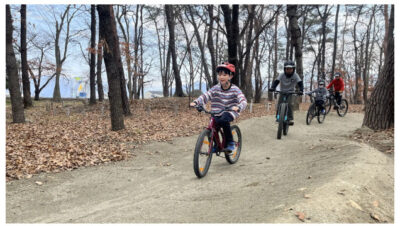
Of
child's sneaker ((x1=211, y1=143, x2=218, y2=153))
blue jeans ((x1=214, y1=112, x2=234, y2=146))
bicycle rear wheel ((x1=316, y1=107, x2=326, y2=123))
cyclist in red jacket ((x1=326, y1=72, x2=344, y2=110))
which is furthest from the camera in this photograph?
cyclist in red jacket ((x1=326, y1=72, x2=344, y2=110))

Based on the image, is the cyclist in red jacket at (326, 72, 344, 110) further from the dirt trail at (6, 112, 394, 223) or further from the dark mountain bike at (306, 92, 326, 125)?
the dirt trail at (6, 112, 394, 223)

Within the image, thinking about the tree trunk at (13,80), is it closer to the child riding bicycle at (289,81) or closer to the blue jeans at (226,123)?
the blue jeans at (226,123)

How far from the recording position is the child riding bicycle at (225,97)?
5.27 m

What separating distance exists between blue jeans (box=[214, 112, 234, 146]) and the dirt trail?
2.31ft

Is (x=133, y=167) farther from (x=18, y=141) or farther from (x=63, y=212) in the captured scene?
(x=18, y=141)

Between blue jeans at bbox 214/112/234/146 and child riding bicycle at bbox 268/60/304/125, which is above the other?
child riding bicycle at bbox 268/60/304/125

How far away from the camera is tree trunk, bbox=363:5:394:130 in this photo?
7.32m

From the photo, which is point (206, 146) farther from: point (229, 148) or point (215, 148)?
point (229, 148)

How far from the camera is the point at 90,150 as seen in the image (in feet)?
24.8

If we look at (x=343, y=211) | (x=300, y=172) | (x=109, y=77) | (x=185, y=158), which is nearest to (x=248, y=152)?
(x=185, y=158)

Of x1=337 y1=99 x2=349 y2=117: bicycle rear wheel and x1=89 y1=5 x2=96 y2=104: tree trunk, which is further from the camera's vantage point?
x1=89 y1=5 x2=96 y2=104: tree trunk

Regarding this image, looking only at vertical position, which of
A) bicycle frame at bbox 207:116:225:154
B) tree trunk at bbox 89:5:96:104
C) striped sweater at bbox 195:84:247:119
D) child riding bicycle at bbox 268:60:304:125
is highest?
tree trunk at bbox 89:5:96:104

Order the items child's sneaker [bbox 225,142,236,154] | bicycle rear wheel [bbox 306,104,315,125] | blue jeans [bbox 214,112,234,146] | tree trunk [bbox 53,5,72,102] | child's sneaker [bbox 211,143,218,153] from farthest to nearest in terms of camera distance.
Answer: tree trunk [bbox 53,5,72,102] → bicycle rear wheel [bbox 306,104,315,125] → child's sneaker [bbox 225,142,236,154] → child's sneaker [bbox 211,143,218,153] → blue jeans [bbox 214,112,234,146]

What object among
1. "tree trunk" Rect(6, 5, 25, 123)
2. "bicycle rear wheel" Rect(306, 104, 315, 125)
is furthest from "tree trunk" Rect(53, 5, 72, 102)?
"bicycle rear wheel" Rect(306, 104, 315, 125)
